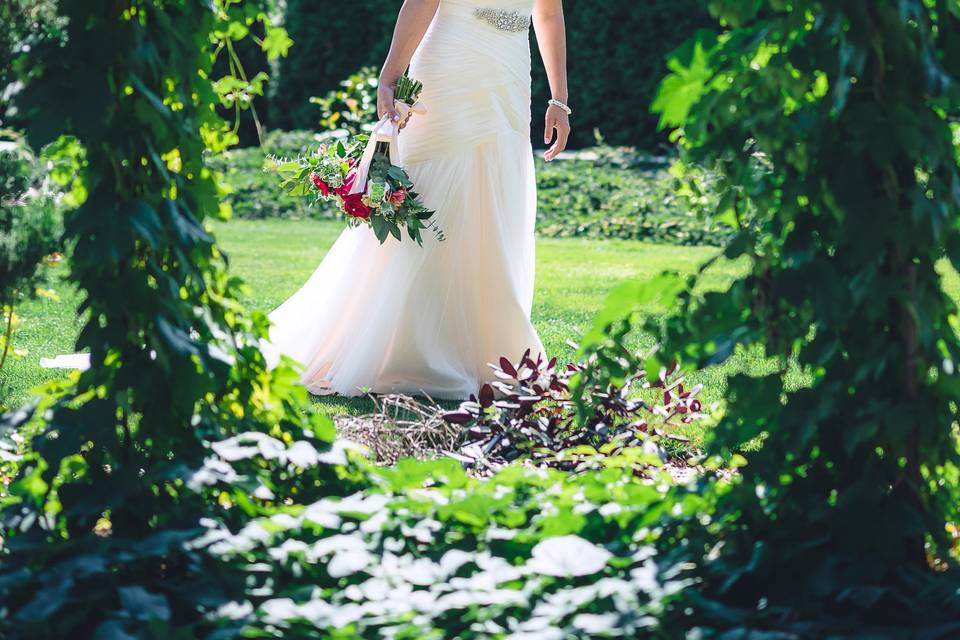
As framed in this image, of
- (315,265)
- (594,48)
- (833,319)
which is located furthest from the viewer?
(594,48)

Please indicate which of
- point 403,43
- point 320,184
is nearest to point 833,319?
point 403,43

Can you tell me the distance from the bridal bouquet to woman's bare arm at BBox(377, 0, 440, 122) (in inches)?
1.3

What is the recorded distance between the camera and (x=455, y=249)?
16.8ft

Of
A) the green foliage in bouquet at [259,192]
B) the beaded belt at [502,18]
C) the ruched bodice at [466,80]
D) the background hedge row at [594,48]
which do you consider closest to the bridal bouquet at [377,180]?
the ruched bodice at [466,80]

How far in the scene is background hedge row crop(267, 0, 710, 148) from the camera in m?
14.0

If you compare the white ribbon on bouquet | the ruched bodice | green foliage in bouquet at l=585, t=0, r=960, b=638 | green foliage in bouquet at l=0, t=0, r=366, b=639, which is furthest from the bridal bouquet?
green foliage in bouquet at l=585, t=0, r=960, b=638

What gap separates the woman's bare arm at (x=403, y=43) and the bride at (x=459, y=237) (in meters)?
0.16

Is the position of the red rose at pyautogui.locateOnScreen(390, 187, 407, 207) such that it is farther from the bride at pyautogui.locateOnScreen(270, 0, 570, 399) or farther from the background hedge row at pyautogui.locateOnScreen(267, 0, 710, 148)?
the background hedge row at pyautogui.locateOnScreen(267, 0, 710, 148)

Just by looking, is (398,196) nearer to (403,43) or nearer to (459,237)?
(459,237)

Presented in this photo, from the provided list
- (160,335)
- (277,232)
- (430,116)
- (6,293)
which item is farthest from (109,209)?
(277,232)

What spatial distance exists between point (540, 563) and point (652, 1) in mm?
12261

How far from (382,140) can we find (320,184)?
1.02 ft

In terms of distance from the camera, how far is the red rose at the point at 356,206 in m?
4.83

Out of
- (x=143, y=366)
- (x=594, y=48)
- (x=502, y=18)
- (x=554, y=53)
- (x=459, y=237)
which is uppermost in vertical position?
(x=594, y=48)
